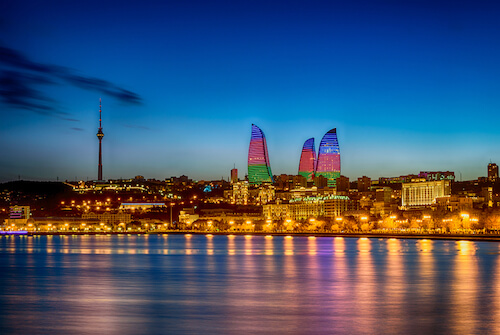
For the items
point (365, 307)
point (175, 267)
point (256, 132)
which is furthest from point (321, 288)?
point (256, 132)

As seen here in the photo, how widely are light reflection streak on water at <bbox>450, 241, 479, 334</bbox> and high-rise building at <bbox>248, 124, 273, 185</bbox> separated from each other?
136652 mm

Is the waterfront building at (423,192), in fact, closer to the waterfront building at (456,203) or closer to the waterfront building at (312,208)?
the waterfront building at (312,208)

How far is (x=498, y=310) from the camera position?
18844 mm

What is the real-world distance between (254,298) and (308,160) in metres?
160

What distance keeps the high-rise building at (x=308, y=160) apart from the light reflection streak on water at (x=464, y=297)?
14322 centimetres

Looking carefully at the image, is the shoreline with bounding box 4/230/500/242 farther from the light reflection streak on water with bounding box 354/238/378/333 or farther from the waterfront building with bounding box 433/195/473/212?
the light reflection streak on water with bounding box 354/238/378/333

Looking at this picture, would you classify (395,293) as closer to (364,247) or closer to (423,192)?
(364,247)

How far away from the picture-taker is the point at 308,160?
182 m

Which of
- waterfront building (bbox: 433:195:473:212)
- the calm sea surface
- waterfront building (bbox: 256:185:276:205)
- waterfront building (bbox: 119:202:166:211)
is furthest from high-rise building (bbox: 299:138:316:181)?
the calm sea surface

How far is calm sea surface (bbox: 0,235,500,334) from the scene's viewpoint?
16.6 meters

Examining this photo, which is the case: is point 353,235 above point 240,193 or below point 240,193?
below

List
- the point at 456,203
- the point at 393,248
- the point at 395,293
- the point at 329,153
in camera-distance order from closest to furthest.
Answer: the point at 395,293 < the point at 393,248 < the point at 456,203 < the point at 329,153

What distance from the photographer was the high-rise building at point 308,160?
18062 centimetres

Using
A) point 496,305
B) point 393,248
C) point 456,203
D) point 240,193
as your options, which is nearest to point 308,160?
point 240,193
